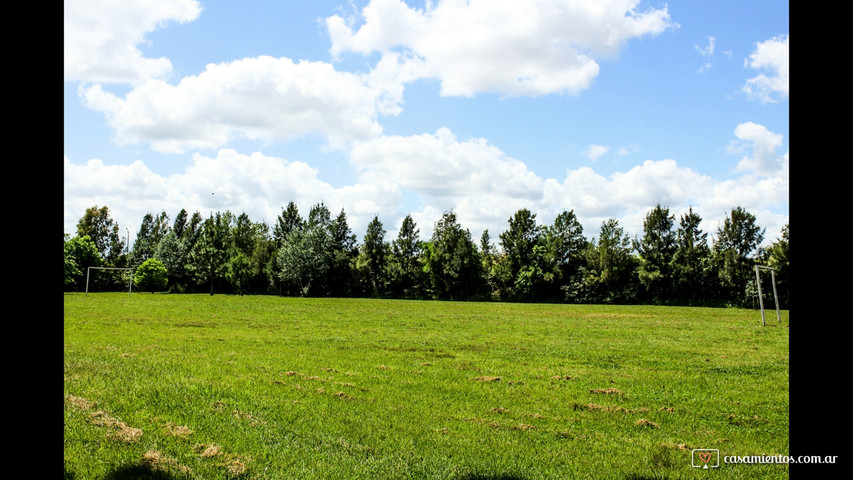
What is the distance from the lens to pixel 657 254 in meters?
58.7

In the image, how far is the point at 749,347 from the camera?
17109 mm

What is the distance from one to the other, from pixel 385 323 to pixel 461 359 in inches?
Result: 414

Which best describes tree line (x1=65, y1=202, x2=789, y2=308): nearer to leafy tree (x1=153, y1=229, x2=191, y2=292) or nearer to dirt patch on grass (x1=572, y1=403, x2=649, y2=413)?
leafy tree (x1=153, y1=229, x2=191, y2=292)

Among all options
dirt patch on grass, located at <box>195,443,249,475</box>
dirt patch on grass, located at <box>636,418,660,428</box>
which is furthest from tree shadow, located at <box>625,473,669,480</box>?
dirt patch on grass, located at <box>195,443,249,475</box>

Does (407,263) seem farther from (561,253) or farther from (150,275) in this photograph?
(150,275)

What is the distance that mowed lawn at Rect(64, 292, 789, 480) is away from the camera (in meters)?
5.86

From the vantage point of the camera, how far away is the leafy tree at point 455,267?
218ft

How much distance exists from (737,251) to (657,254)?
7987 mm

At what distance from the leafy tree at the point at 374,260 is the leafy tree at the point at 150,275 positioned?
80.0 feet

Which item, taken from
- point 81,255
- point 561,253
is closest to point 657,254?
point 561,253

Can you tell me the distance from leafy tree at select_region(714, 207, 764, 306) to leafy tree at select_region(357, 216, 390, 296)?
130ft
